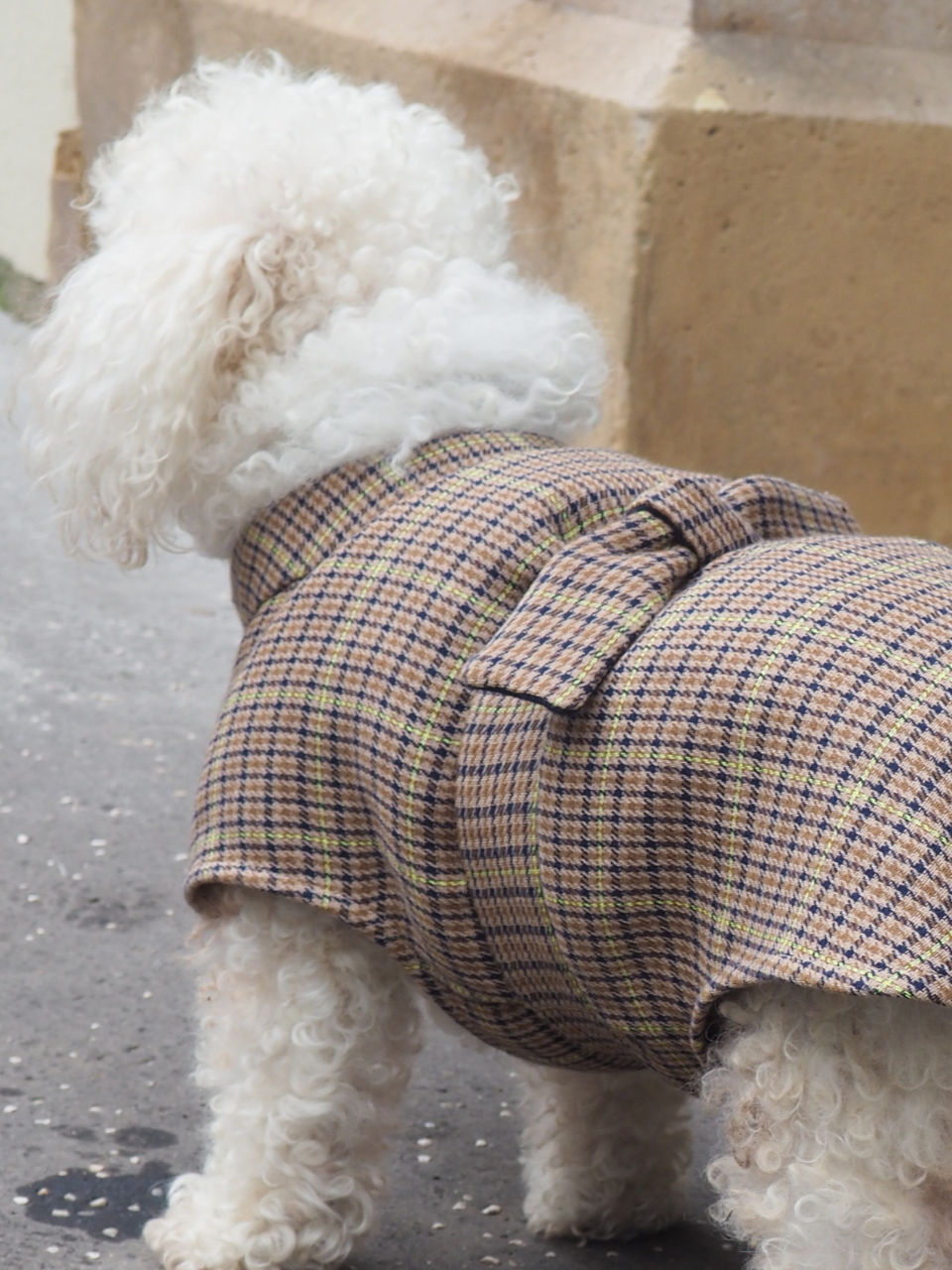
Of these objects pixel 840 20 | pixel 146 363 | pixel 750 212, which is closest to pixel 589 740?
pixel 146 363

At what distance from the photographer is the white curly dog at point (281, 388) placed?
211 cm

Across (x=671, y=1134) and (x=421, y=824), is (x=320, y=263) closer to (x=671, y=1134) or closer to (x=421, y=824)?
(x=421, y=824)

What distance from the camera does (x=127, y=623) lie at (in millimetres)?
4777

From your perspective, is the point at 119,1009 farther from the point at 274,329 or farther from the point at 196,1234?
the point at 274,329

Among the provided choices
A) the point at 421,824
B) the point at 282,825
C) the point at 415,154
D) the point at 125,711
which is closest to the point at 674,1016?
the point at 421,824

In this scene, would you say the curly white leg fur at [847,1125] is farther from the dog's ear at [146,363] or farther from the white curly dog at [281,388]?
the dog's ear at [146,363]

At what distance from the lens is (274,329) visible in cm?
218

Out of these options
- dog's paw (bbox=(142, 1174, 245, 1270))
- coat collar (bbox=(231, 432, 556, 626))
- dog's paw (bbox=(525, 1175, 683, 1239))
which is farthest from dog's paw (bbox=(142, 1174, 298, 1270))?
coat collar (bbox=(231, 432, 556, 626))

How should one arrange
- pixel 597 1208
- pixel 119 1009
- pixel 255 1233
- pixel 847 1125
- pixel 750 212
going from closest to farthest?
pixel 847 1125
pixel 255 1233
pixel 597 1208
pixel 119 1009
pixel 750 212

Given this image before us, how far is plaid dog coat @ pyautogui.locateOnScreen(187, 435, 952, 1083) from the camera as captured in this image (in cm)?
154

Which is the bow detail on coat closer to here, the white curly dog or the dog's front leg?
the white curly dog

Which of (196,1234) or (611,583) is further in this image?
(196,1234)

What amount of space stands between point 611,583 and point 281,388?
0.57 m

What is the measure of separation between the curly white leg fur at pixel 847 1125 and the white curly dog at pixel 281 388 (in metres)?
0.64
